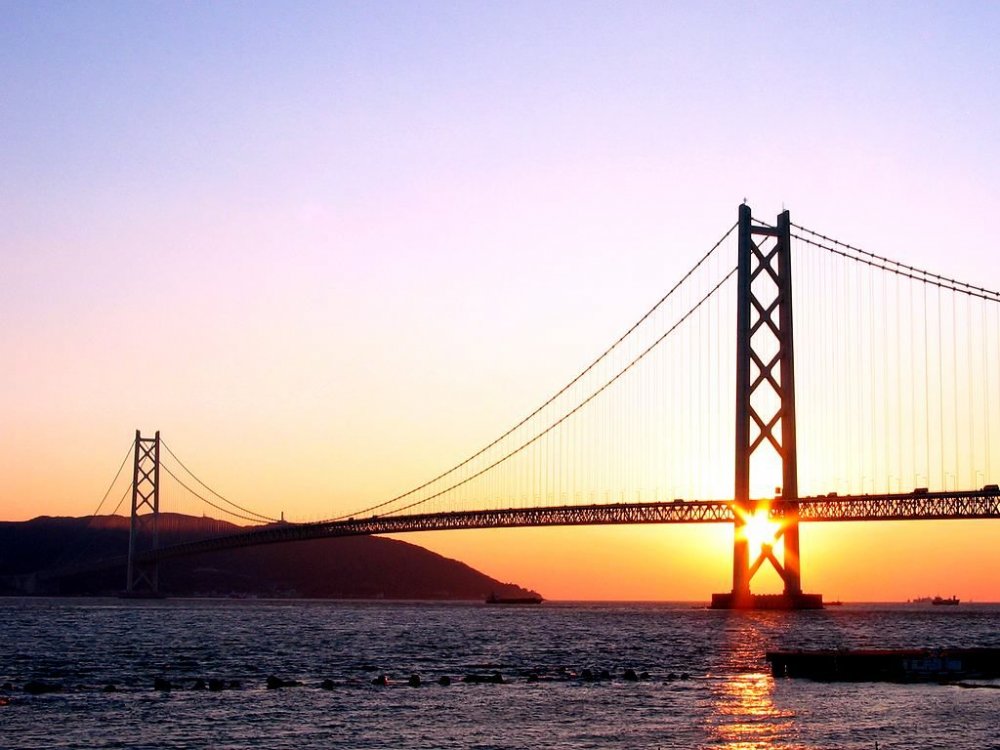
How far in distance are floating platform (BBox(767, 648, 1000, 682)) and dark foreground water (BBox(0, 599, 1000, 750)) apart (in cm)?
163

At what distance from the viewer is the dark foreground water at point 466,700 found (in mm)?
31703

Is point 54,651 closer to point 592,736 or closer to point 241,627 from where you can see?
point 241,627

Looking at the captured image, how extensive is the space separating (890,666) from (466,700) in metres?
13.9

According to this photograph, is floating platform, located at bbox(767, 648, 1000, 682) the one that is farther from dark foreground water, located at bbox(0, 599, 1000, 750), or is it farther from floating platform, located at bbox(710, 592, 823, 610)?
floating platform, located at bbox(710, 592, 823, 610)

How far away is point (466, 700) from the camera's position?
39.2m

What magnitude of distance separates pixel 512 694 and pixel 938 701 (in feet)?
36.0

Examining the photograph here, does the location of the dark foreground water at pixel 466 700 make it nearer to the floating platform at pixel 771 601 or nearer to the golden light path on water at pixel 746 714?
the golden light path on water at pixel 746 714

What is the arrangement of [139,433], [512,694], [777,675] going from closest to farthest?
[512,694]
[777,675]
[139,433]

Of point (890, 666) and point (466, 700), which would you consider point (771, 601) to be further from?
point (466, 700)

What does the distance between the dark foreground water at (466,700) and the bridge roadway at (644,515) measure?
587 inches

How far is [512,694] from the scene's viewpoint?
40750 millimetres

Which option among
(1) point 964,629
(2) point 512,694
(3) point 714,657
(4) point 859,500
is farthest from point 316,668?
(1) point 964,629

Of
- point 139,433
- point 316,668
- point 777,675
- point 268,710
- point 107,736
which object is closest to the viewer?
point 107,736

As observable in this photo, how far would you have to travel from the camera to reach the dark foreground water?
3170cm
